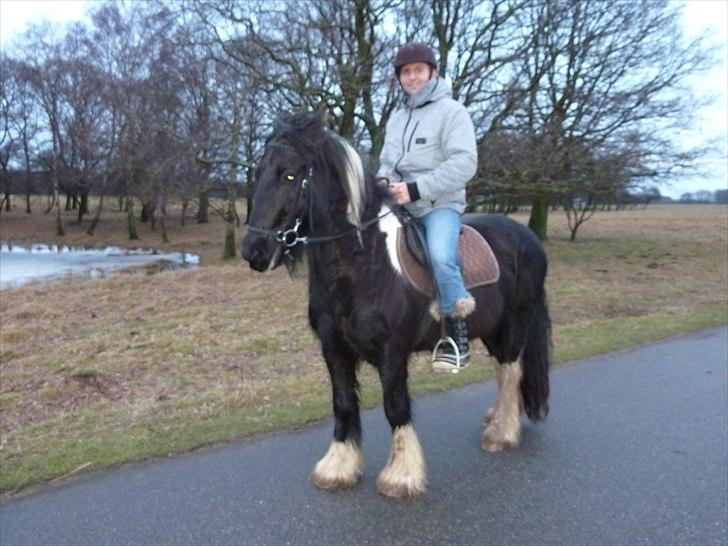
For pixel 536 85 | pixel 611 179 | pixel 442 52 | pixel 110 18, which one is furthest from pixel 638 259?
pixel 110 18

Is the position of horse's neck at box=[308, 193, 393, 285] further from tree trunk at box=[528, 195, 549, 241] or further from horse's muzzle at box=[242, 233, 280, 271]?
tree trunk at box=[528, 195, 549, 241]

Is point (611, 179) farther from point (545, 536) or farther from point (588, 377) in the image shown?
point (545, 536)

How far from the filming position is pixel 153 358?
7.33m

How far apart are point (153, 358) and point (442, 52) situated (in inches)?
458

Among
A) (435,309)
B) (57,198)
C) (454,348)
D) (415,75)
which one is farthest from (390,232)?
(57,198)

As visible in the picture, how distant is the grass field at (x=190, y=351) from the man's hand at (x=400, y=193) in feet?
7.25

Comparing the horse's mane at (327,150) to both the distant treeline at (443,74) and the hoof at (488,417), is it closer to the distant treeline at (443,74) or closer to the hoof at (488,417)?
the hoof at (488,417)

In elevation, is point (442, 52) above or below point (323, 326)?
above

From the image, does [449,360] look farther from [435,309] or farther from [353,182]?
[353,182]

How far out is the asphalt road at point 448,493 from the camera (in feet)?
10.9

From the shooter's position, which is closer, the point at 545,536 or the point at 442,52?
the point at 545,536

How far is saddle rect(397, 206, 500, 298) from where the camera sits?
149 inches

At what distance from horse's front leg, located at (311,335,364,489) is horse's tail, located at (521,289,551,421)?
160cm

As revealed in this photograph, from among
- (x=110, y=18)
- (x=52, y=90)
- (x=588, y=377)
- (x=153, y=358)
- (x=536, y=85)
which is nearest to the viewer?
(x=588, y=377)
